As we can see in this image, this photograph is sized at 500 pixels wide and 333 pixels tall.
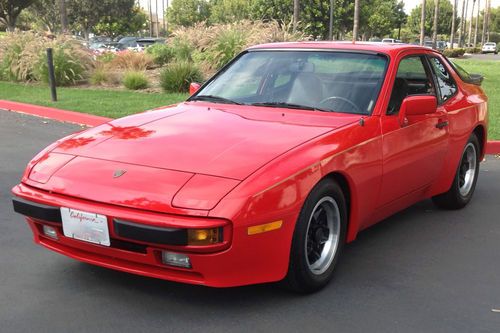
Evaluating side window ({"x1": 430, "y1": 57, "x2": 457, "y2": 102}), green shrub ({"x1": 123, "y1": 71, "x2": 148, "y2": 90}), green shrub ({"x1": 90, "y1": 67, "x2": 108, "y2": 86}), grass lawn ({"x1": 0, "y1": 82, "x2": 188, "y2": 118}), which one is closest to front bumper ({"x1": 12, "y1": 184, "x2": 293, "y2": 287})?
side window ({"x1": 430, "y1": 57, "x2": 457, "y2": 102})

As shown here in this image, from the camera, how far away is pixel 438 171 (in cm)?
461

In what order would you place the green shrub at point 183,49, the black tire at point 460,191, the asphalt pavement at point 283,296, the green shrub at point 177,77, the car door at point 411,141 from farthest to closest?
the green shrub at point 183,49 < the green shrub at point 177,77 < the black tire at point 460,191 < the car door at point 411,141 < the asphalt pavement at point 283,296

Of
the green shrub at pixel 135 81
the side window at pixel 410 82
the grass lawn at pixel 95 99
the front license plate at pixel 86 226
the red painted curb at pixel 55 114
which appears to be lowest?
the red painted curb at pixel 55 114

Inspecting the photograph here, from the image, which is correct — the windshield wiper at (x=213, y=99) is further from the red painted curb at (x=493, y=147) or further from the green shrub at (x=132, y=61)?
the green shrub at (x=132, y=61)

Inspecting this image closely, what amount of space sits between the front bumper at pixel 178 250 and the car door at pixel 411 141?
1.20 m

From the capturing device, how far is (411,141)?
13.6 feet

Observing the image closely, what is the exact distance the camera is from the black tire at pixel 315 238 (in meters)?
3.11

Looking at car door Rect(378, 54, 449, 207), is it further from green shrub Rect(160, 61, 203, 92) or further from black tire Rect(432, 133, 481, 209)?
green shrub Rect(160, 61, 203, 92)

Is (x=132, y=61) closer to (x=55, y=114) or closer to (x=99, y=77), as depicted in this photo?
(x=99, y=77)

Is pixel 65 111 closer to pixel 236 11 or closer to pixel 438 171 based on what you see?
pixel 438 171

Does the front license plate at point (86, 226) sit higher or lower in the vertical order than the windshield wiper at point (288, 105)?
lower

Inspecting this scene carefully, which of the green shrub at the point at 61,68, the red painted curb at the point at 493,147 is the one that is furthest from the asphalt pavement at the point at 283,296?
the green shrub at the point at 61,68

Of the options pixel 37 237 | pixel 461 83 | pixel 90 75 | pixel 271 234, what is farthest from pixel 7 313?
pixel 90 75

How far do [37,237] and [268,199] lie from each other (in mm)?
1444
